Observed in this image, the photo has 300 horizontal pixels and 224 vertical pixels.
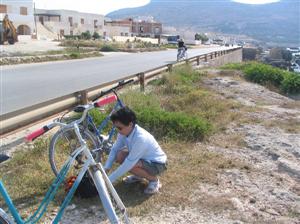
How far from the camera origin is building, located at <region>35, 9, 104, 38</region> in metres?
95.9

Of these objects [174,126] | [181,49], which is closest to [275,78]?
[174,126]

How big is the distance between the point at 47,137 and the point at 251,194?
128 inches

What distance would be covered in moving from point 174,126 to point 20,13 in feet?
228

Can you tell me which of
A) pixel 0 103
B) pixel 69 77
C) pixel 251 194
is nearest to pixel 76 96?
pixel 251 194

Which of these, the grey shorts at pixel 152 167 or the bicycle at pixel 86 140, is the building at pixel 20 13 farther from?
the grey shorts at pixel 152 167

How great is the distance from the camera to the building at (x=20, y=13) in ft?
225

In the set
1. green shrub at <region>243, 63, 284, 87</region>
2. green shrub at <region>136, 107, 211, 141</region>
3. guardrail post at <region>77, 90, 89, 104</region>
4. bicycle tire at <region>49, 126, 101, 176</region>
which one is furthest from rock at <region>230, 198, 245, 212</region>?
green shrub at <region>243, 63, 284, 87</region>

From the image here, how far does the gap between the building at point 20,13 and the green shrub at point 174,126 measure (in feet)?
216

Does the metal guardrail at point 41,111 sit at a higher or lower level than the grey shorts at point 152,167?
higher

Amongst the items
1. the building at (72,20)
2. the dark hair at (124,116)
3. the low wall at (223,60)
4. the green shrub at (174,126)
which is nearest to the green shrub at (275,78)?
the low wall at (223,60)

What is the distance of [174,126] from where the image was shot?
7203 mm

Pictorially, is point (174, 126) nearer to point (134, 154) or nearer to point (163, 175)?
point (163, 175)

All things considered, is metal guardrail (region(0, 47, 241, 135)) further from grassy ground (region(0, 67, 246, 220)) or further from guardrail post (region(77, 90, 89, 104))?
grassy ground (region(0, 67, 246, 220))

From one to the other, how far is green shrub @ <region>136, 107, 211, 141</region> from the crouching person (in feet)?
6.71
